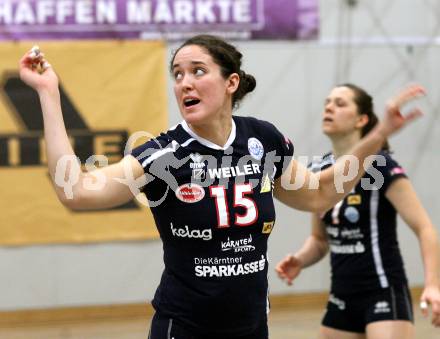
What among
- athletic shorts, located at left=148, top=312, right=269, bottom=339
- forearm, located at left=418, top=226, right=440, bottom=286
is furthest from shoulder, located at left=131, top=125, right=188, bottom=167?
forearm, located at left=418, top=226, right=440, bottom=286

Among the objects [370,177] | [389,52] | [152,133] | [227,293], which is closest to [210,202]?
[227,293]

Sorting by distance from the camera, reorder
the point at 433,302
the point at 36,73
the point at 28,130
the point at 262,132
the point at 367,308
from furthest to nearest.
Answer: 1. the point at 28,130
2. the point at 367,308
3. the point at 433,302
4. the point at 262,132
5. the point at 36,73

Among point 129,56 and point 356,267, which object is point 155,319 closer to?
point 356,267

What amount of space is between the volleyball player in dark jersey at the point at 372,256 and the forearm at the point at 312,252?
77mm

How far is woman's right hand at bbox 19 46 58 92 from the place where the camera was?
235 cm

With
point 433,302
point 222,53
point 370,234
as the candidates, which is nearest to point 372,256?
point 370,234

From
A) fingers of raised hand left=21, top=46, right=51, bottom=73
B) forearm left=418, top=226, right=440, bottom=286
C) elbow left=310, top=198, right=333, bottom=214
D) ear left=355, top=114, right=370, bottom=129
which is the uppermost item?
fingers of raised hand left=21, top=46, right=51, bottom=73

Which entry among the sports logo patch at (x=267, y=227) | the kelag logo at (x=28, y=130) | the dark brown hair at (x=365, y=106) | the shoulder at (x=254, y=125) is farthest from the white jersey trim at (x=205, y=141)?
the kelag logo at (x=28, y=130)

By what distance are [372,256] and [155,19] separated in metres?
4.39

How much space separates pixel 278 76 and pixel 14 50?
245 centimetres

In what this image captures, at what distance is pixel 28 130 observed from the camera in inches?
293

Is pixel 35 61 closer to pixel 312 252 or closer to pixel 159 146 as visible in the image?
pixel 159 146

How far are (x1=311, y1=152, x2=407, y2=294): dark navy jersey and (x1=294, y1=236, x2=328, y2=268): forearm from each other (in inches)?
9.8

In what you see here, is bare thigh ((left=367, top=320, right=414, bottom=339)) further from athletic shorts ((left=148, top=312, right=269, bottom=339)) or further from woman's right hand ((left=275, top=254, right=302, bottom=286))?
athletic shorts ((left=148, top=312, right=269, bottom=339))
